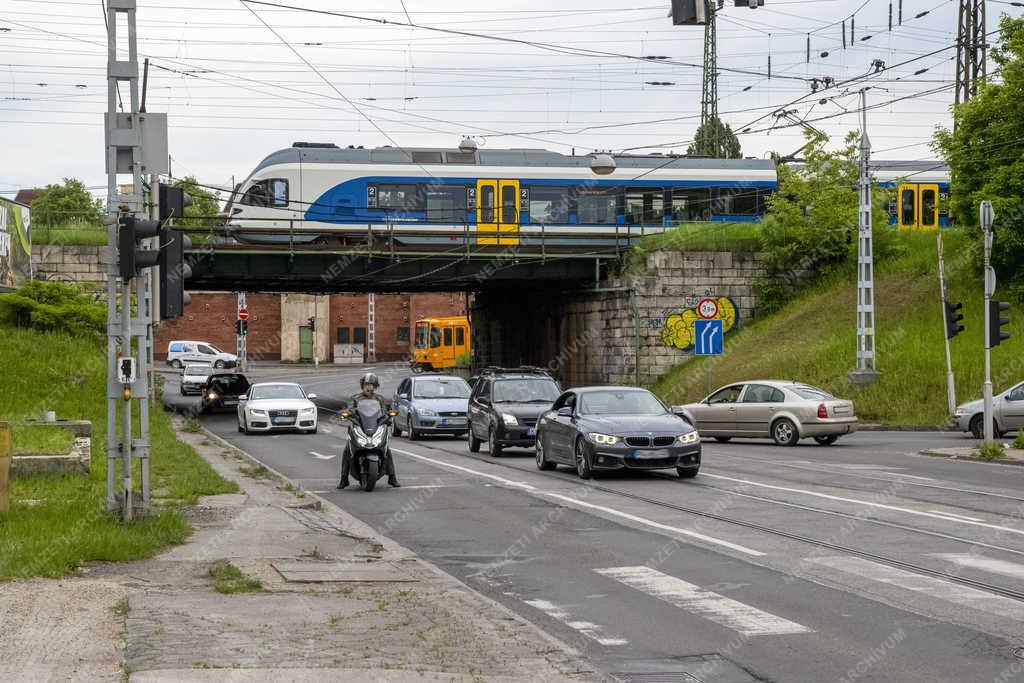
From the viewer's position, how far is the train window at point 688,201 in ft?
150

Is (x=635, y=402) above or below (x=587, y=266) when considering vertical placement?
below

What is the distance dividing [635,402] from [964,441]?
10.5 metres

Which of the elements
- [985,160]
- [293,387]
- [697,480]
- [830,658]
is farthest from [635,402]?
[985,160]

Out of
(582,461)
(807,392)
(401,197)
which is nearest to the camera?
(582,461)

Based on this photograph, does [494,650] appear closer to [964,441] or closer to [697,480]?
[697,480]

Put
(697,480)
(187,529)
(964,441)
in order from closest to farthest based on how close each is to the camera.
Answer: (187,529)
(697,480)
(964,441)

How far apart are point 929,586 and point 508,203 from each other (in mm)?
35222

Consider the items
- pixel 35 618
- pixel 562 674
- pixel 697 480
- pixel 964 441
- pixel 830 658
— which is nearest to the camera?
pixel 562 674

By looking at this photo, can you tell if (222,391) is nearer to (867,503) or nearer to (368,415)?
(368,415)

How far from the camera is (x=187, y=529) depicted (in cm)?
1264

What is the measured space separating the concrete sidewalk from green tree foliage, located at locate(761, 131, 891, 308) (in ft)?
114

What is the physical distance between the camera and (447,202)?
44.1m

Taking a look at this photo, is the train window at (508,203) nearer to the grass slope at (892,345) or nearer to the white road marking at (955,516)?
the grass slope at (892,345)

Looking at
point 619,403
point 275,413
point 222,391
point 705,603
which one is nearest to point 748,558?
point 705,603
